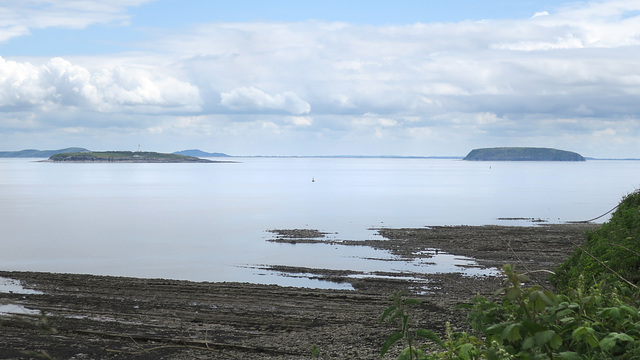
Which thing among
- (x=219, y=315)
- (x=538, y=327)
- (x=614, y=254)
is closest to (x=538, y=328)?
(x=538, y=327)

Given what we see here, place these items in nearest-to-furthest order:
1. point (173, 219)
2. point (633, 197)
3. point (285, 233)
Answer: point (633, 197) < point (285, 233) < point (173, 219)

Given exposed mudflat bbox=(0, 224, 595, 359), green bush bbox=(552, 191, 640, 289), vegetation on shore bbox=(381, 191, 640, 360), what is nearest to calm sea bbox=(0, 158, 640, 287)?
exposed mudflat bbox=(0, 224, 595, 359)

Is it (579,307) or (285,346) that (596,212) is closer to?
(285,346)

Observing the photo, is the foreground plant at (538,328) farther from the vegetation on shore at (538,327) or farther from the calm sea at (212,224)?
the calm sea at (212,224)

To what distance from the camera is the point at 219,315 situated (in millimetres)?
18266

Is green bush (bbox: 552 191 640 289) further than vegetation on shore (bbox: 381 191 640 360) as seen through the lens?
Yes

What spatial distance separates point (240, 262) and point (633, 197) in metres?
20.8

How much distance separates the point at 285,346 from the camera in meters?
14.4

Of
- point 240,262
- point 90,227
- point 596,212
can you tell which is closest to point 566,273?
point 240,262

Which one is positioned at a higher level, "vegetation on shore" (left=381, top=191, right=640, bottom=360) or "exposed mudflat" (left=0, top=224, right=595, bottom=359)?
"vegetation on shore" (left=381, top=191, right=640, bottom=360)

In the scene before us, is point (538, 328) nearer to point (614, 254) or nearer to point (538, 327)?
point (538, 327)

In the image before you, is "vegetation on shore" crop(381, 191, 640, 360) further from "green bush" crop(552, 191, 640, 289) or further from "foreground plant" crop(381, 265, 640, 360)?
"green bush" crop(552, 191, 640, 289)

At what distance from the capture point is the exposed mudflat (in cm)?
1409

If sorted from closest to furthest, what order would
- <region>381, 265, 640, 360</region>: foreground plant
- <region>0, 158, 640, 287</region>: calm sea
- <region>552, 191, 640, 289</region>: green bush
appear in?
<region>381, 265, 640, 360</region>: foreground plant → <region>552, 191, 640, 289</region>: green bush → <region>0, 158, 640, 287</region>: calm sea
